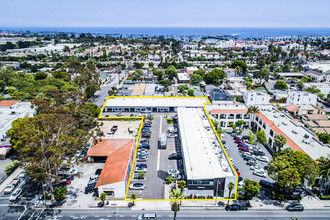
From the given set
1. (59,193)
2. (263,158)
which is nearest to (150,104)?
(263,158)

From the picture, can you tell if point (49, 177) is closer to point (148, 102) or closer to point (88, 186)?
point (88, 186)

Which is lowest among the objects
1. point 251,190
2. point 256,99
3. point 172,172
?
point 172,172

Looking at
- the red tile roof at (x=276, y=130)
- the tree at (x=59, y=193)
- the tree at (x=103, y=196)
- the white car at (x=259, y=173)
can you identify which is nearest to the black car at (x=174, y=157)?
the white car at (x=259, y=173)

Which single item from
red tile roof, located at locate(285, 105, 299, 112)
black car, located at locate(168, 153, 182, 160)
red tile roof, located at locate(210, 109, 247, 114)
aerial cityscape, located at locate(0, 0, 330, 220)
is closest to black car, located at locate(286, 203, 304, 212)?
aerial cityscape, located at locate(0, 0, 330, 220)

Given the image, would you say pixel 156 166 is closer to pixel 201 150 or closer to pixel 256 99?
pixel 201 150

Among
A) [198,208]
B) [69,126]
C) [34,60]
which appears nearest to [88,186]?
[69,126]

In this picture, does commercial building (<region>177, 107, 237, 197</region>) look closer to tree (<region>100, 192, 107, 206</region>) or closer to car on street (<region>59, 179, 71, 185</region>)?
tree (<region>100, 192, 107, 206</region>)

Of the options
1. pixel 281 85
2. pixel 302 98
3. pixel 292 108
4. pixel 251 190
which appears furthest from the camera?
pixel 281 85
